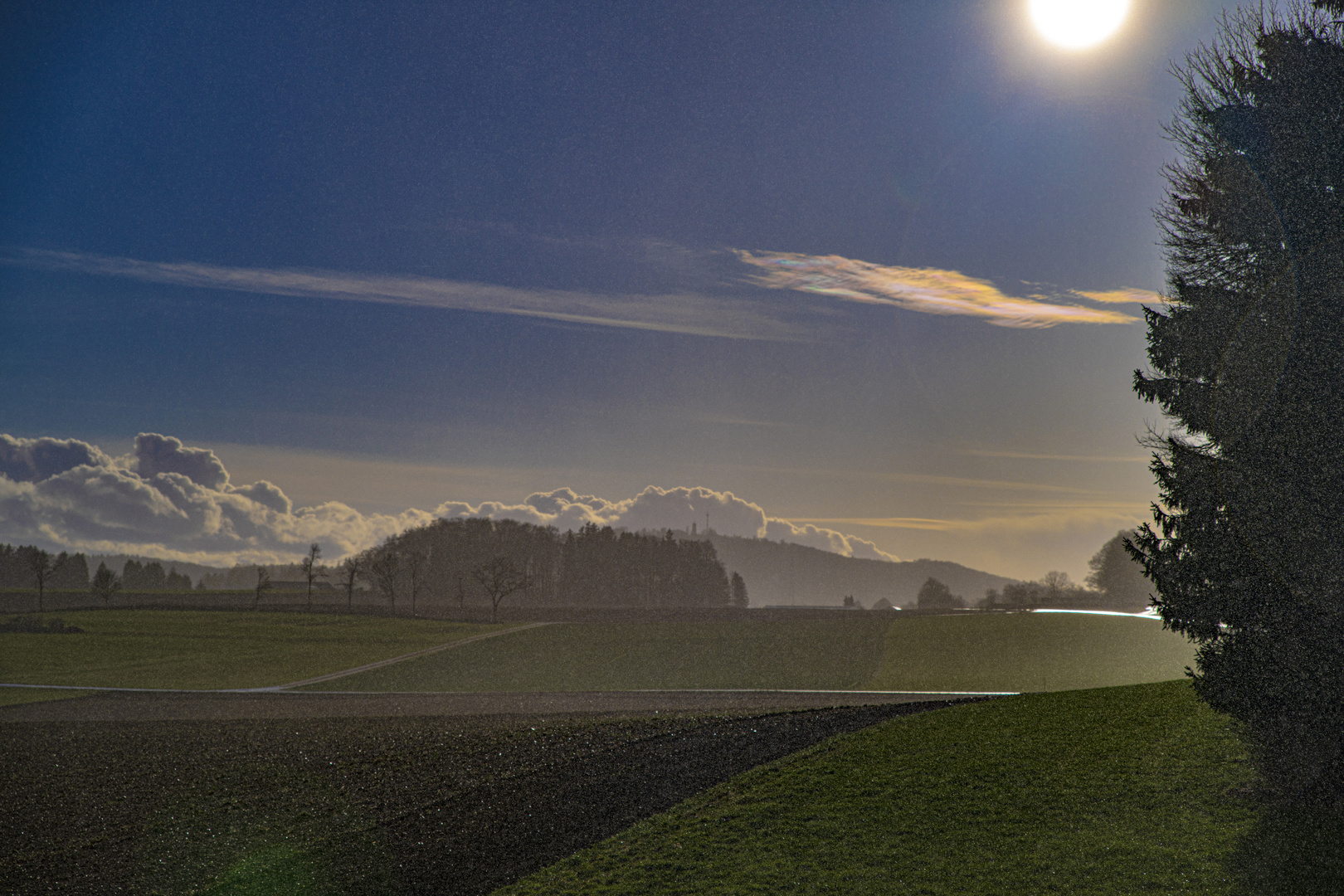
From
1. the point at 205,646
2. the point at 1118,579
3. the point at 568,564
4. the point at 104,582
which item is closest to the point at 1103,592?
the point at 1118,579

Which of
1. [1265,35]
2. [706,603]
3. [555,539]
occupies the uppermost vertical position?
[1265,35]

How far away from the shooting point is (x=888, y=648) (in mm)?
48781

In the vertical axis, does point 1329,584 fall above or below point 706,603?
above

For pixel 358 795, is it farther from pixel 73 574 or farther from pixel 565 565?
pixel 73 574

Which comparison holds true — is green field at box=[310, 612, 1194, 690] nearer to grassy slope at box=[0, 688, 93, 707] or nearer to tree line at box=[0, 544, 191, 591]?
grassy slope at box=[0, 688, 93, 707]

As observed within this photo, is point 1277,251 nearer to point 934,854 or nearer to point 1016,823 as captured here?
point 1016,823

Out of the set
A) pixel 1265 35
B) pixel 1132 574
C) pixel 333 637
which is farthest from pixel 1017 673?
pixel 1132 574

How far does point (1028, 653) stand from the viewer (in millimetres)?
46031

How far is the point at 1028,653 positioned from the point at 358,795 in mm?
40577

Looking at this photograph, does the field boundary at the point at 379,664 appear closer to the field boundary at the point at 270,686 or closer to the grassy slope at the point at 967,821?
the field boundary at the point at 270,686

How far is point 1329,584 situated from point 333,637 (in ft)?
207

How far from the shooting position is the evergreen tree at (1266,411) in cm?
1182

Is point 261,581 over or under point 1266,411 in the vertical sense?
under

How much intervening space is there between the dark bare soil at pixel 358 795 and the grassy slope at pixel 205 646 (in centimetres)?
1961
